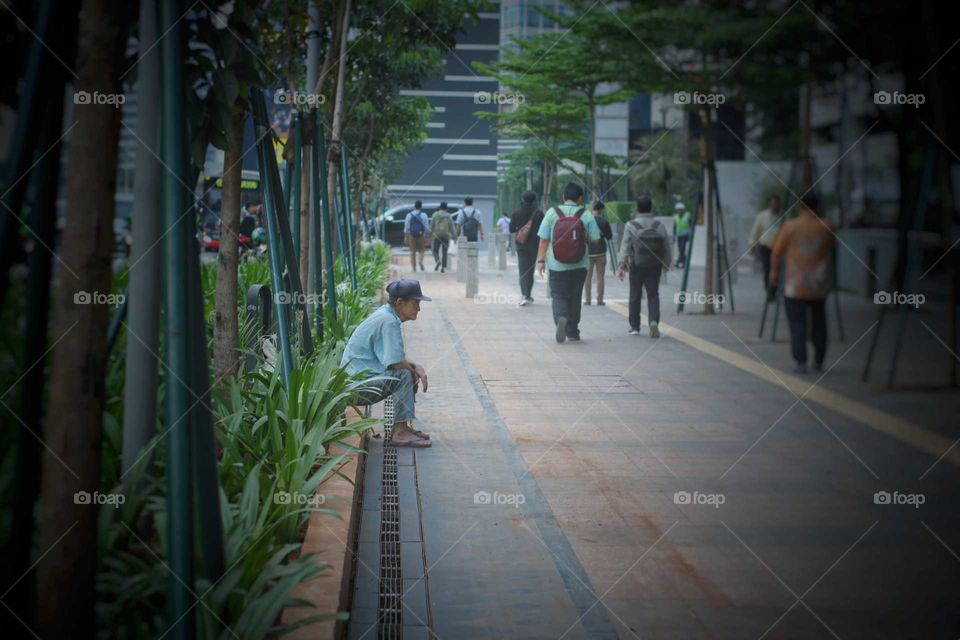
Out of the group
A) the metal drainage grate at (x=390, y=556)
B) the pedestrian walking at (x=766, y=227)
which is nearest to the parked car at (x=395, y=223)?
the metal drainage grate at (x=390, y=556)

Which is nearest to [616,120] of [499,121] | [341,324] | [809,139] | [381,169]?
[809,139]

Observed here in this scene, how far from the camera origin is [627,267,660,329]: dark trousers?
37.3 ft

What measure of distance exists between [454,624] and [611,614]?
531 mm

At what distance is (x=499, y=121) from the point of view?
18594 millimetres

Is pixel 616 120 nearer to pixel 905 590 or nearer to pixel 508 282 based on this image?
pixel 905 590

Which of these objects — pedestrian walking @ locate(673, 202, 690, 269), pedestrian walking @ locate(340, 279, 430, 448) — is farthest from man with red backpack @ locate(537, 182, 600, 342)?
pedestrian walking @ locate(340, 279, 430, 448)

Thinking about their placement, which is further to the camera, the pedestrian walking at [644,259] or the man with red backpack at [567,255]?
the man with red backpack at [567,255]

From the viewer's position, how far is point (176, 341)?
9.12 ft

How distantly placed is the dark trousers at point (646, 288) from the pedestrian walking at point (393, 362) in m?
5.24

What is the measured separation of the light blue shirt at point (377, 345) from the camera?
6305 millimetres

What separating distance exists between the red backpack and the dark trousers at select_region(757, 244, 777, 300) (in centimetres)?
735
